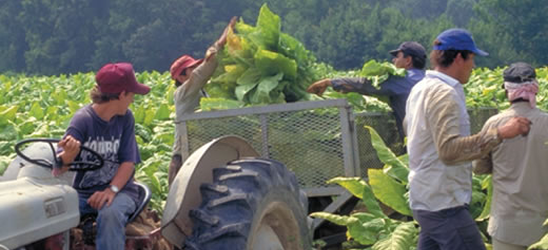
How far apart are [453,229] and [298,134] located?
2682mm

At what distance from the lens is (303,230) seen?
18.4 feet

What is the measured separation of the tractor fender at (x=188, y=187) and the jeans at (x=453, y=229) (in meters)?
1.26

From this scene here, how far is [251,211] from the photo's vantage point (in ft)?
16.2

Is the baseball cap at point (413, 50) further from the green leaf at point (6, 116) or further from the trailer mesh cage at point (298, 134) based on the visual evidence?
the green leaf at point (6, 116)

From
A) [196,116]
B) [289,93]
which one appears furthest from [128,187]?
[289,93]

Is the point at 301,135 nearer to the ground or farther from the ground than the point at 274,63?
nearer to the ground

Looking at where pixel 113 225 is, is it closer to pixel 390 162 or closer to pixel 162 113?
pixel 390 162

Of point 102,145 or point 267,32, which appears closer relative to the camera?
point 102,145

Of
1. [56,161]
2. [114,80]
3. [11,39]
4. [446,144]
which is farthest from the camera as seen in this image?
[11,39]

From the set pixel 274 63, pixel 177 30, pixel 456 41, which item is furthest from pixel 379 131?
pixel 177 30

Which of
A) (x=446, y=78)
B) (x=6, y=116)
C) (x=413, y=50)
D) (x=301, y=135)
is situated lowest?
(x=6, y=116)

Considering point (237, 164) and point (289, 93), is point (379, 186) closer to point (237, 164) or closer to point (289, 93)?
point (289, 93)

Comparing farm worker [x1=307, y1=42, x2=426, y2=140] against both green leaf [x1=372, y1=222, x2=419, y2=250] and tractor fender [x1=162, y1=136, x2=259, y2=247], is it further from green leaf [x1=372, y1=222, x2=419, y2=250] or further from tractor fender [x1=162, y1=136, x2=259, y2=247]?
tractor fender [x1=162, y1=136, x2=259, y2=247]

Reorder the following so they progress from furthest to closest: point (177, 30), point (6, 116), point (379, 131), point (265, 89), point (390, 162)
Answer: point (177, 30) → point (6, 116) → point (379, 131) → point (265, 89) → point (390, 162)
